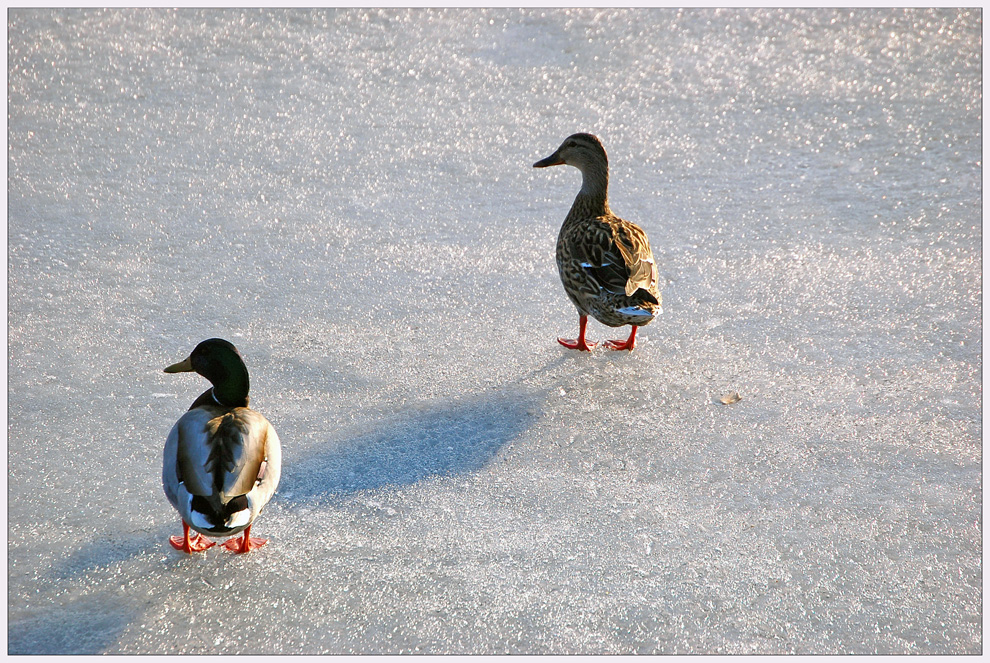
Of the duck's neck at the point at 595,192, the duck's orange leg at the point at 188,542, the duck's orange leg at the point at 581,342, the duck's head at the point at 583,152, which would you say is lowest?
the duck's orange leg at the point at 188,542

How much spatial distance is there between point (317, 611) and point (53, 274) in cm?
248

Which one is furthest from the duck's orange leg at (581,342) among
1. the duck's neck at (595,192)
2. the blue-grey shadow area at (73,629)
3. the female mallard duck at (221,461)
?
the blue-grey shadow area at (73,629)

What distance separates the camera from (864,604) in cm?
277

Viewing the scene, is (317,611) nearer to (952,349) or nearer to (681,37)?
(952,349)

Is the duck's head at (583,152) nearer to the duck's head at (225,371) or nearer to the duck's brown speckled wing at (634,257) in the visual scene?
the duck's brown speckled wing at (634,257)

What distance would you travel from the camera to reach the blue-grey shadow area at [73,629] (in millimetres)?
2533

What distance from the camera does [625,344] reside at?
414cm

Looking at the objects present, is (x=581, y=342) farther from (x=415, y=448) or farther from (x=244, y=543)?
(x=244, y=543)

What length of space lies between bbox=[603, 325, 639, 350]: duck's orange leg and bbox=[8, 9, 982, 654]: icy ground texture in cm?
7

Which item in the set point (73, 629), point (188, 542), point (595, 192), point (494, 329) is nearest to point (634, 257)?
point (595, 192)

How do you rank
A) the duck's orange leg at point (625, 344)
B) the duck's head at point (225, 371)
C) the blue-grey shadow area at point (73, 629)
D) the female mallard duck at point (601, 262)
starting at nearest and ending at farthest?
the blue-grey shadow area at point (73, 629)
the duck's head at point (225, 371)
the female mallard duck at point (601, 262)
the duck's orange leg at point (625, 344)

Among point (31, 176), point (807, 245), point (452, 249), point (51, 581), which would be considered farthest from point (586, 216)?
point (31, 176)

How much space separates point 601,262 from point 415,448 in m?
1.16

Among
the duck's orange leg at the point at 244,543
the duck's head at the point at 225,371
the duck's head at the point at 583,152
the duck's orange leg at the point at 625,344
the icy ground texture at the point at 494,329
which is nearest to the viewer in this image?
the icy ground texture at the point at 494,329
